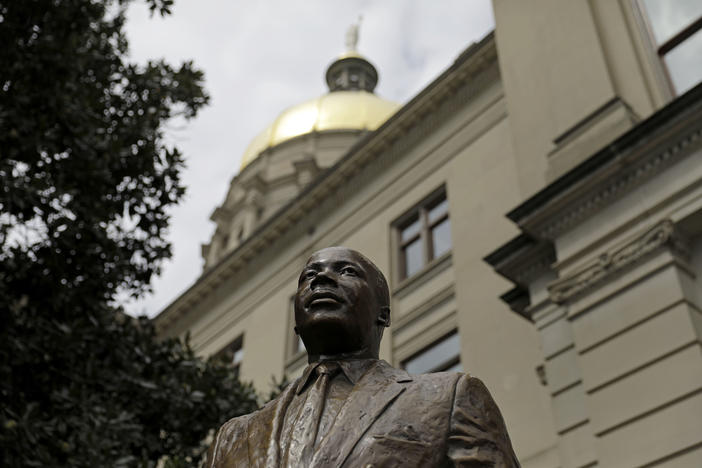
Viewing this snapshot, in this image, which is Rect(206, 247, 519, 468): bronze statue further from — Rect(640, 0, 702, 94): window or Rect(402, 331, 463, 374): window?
Rect(402, 331, 463, 374): window

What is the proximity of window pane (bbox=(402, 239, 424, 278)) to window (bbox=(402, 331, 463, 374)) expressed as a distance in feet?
7.60

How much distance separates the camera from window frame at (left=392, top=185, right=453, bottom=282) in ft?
56.6

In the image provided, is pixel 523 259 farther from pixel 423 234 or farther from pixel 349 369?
pixel 349 369

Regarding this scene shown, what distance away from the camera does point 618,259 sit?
9438 millimetres

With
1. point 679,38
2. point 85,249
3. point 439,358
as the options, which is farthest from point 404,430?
point 439,358

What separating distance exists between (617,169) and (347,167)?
1151 cm

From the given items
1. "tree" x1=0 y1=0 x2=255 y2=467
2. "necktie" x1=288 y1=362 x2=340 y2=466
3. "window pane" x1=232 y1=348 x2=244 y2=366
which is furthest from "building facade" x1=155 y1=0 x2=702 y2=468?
"necktie" x1=288 y1=362 x2=340 y2=466

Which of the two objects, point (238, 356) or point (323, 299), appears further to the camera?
point (238, 356)

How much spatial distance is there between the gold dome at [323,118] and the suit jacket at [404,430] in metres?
35.1

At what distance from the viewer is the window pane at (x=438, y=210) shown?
17656 mm

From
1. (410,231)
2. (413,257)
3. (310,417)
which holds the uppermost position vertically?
(410,231)

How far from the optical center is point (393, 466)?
2.53 meters

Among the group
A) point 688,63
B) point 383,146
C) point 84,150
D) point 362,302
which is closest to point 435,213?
point 383,146

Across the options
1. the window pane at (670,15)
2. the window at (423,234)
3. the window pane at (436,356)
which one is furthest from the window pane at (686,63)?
the window at (423,234)
